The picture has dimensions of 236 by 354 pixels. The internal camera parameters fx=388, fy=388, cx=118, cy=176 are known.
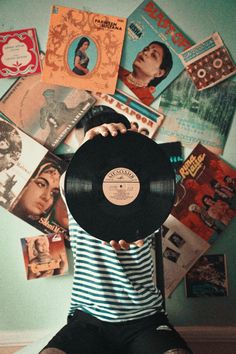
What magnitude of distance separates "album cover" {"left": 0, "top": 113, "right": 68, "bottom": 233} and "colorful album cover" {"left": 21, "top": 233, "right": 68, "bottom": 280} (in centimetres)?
4

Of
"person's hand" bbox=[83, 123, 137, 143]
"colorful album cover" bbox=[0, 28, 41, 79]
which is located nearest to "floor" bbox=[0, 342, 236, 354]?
"person's hand" bbox=[83, 123, 137, 143]

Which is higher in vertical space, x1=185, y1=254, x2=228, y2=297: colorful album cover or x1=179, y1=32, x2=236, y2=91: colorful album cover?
x1=179, y1=32, x2=236, y2=91: colorful album cover

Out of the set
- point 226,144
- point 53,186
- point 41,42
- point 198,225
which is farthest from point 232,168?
point 41,42

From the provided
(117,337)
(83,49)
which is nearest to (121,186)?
(117,337)

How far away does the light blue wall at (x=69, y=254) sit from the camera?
140cm

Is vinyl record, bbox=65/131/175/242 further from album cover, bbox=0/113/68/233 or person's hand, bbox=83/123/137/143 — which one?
album cover, bbox=0/113/68/233

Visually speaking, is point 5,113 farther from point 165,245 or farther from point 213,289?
point 213,289

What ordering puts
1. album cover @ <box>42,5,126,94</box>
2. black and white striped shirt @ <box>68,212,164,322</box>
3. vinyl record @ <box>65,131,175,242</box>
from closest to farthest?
vinyl record @ <box>65,131,175,242</box> < black and white striped shirt @ <box>68,212,164,322</box> < album cover @ <box>42,5,126,94</box>

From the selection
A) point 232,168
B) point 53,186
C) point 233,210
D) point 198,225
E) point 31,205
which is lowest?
point 31,205

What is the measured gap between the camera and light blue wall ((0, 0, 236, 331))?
140cm

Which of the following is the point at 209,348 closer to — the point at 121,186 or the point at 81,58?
the point at 121,186

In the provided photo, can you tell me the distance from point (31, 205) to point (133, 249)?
0.47m

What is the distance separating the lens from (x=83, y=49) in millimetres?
1389

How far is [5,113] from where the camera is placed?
1407mm
